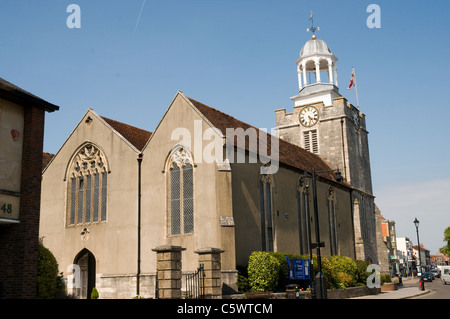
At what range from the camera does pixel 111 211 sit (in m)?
28.9

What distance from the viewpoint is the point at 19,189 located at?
1625 cm

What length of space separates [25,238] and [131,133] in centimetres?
1730

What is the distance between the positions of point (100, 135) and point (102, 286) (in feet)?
31.6

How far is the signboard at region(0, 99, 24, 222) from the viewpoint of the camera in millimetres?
15711

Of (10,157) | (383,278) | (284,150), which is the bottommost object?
(383,278)

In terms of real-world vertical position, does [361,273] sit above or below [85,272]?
below

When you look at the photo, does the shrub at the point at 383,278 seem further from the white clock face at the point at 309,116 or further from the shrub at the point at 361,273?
the white clock face at the point at 309,116

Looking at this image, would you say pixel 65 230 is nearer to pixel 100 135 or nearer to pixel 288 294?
pixel 100 135

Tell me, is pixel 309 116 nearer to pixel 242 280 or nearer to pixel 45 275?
pixel 242 280

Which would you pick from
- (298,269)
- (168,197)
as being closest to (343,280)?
(298,269)

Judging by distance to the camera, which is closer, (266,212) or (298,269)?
(298,269)

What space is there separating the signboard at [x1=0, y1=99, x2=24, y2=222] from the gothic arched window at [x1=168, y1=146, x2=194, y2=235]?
11427 mm

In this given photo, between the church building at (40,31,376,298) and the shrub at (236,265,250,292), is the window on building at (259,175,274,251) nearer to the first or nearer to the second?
the church building at (40,31,376,298)
